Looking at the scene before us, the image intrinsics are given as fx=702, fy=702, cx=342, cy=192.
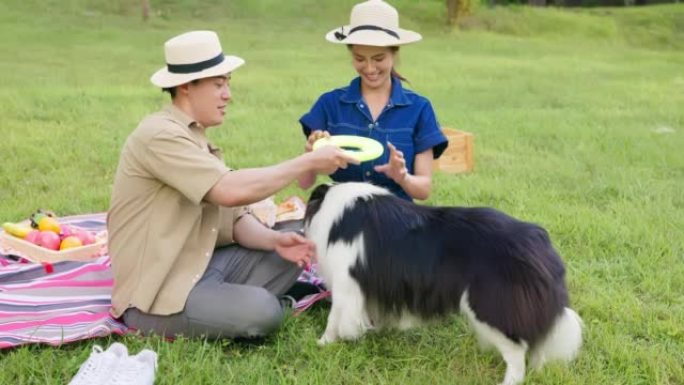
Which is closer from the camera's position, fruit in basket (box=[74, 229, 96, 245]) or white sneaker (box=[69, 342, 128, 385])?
white sneaker (box=[69, 342, 128, 385])

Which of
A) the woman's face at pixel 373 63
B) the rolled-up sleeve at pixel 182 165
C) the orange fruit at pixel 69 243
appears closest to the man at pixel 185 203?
the rolled-up sleeve at pixel 182 165

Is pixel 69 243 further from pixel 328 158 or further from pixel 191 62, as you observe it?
pixel 328 158

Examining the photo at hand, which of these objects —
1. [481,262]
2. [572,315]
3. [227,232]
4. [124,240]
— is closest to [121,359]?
[124,240]

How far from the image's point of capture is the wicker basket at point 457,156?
6.46 metres

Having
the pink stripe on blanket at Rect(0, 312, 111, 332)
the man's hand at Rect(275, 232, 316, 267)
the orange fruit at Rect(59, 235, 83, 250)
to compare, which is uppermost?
the man's hand at Rect(275, 232, 316, 267)

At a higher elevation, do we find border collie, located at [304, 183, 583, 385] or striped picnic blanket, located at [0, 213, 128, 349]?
border collie, located at [304, 183, 583, 385]

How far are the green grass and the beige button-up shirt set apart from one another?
26 centimetres

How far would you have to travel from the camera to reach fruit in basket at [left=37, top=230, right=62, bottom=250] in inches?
163

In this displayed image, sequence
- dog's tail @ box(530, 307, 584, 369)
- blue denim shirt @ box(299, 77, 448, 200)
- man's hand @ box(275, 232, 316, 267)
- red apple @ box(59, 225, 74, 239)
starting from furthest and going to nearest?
red apple @ box(59, 225, 74, 239) → blue denim shirt @ box(299, 77, 448, 200) → man's hand @ box(275, 232, 316, 267) → dog's tail @ box(530, 307, 584, 369)

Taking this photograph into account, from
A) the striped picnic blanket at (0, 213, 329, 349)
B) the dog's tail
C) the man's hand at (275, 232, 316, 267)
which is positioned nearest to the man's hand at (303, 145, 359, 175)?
the man's hand at (275, 232, 316, 267)

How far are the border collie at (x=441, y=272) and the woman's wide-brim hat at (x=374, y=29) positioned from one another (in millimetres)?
776

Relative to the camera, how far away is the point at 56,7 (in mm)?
21953

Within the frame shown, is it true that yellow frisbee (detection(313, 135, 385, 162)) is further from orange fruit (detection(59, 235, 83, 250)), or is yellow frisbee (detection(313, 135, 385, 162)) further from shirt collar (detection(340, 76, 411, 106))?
orange fruit (detection(59, 235, 83, 250))

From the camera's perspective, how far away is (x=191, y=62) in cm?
312
